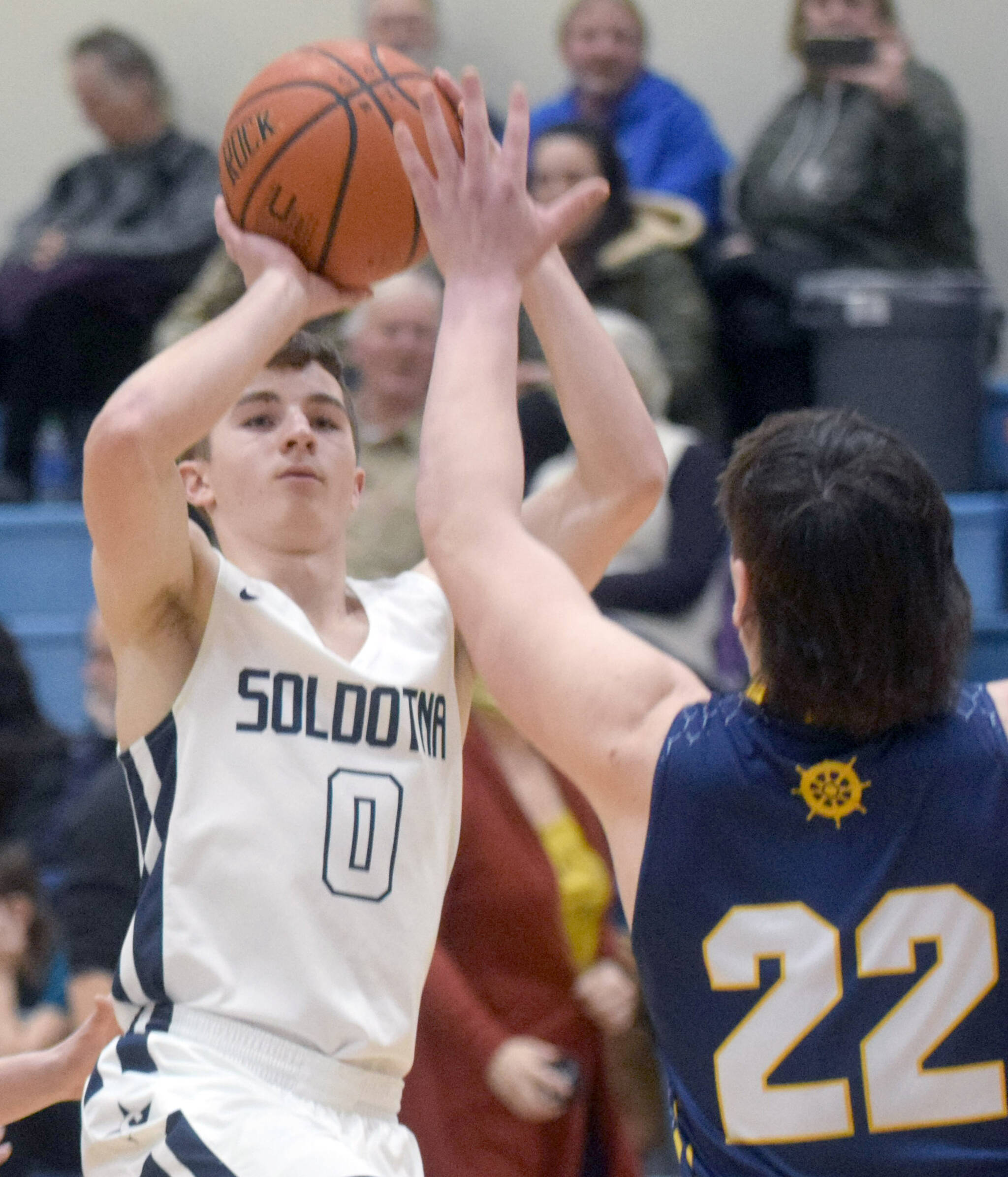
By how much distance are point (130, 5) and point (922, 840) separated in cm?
785

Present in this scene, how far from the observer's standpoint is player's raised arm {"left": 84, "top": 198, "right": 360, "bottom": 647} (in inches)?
93.1

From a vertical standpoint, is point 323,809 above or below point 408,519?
above

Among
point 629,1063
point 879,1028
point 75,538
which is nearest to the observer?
point 879,1028

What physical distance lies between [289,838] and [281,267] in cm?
86

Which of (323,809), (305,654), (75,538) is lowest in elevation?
(75,538)

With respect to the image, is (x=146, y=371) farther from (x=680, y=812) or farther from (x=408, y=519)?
(x=408, y=519)

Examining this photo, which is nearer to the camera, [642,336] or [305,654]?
[305,654]

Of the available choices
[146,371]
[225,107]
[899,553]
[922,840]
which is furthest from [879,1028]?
[225,107]

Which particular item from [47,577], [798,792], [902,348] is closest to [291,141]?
[798,792]

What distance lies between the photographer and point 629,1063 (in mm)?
3926

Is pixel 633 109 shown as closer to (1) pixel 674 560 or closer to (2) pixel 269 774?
(1) pixel 674 560

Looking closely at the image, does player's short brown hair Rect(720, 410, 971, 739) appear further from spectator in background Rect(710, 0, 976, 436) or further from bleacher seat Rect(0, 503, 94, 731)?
bleacher seat Rect(0, 503, 94, 731)

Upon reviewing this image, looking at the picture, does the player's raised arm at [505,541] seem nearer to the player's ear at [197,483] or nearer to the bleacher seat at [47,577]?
the player's ear at [197,483]

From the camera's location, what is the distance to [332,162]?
2.67 meters
